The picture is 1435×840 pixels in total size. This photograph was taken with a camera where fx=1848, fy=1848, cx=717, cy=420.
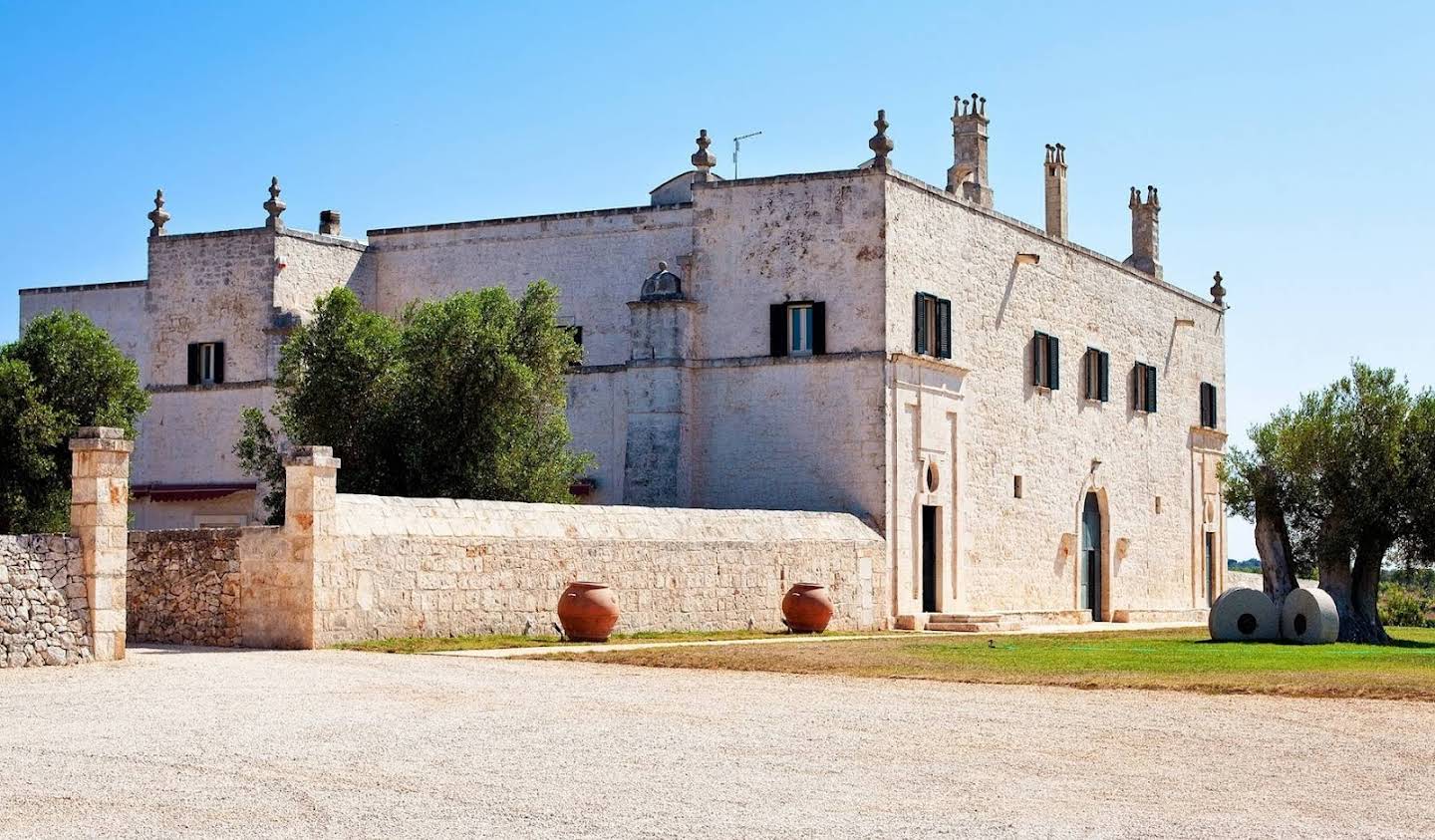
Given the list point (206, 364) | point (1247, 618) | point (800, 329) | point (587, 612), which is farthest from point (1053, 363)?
point (587, 612)

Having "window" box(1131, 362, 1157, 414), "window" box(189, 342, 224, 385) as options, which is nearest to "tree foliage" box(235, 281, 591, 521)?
"window" box(189, 342, 224, 385)

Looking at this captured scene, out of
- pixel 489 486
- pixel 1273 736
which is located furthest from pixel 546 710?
pixel 489 486

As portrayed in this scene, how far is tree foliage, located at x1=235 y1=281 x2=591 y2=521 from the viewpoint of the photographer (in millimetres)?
32188

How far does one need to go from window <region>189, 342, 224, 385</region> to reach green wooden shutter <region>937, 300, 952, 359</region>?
15117 mm

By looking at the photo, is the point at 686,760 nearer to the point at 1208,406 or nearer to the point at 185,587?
the point at 185,587

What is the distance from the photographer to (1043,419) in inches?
1602

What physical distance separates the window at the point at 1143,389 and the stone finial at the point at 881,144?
548 inches

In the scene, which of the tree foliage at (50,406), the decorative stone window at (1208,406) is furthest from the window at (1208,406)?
the tree foliage at (50,406)

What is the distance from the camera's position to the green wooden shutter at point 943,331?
36250mm

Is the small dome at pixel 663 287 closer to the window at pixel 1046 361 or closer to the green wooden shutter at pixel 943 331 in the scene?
the green wooden shutter at pixel 943 331

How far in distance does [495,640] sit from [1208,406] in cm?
3060

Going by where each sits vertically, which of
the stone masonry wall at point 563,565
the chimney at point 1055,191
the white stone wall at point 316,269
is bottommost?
the stone masonry wall at point 563,565

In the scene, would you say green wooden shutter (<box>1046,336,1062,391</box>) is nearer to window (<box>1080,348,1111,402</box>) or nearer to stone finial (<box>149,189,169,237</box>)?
window (<box>1080,348,1111,402</box>)

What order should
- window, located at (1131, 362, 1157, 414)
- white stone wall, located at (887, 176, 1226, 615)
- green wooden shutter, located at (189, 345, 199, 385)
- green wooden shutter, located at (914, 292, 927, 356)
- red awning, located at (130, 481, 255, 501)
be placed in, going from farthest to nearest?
window, located at (1131, 362, 1157, 414)
green wooden shutter, located at (189, 345, 199, 385)
red awning, located at (130, 481, 255, 501)
white stone wall, located at (887, 176, 1226, 615)
green wooden shutter, located at (914, 292, 927, 356)
